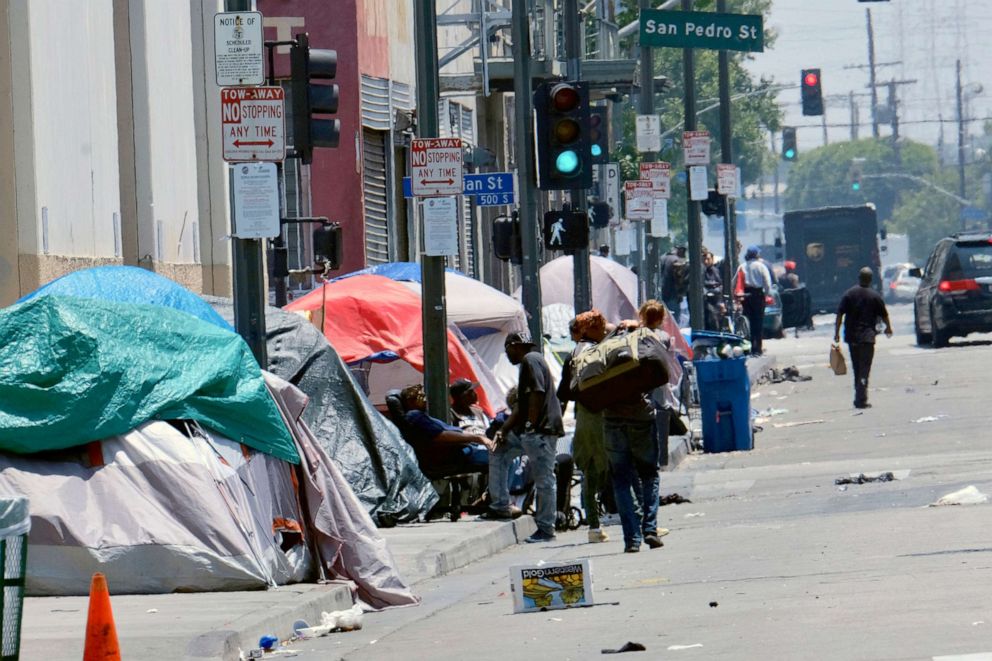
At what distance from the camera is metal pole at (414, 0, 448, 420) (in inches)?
768

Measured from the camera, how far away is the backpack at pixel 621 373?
1566 cm

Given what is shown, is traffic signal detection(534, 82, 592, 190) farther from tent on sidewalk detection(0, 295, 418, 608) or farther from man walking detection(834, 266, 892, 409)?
tent on sidewalk detection(0, 295, 418, 608)

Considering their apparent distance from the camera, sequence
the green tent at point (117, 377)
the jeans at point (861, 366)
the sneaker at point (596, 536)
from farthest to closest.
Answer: the jeans at point (861, 366) < the sneaker at point (596, 536) < the green tent at point (117, 377)

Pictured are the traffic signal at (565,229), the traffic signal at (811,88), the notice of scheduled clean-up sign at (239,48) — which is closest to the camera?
the notice of scheduled clean-up sign at (239,48)

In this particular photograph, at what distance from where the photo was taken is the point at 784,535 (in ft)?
50.2

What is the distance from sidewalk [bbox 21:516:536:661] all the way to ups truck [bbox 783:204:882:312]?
5461 cm

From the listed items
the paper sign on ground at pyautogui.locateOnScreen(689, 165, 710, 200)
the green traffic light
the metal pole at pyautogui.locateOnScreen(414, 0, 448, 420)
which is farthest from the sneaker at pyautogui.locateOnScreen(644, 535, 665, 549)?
the paper sign on ground at pyautogui.locateOnScreen(689, 165, 710, 200)

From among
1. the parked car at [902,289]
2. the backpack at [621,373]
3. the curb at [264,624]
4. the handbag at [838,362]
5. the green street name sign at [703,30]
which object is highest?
the green street name sign at [703,30]

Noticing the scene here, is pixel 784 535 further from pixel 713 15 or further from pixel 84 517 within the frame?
pixel 713 15

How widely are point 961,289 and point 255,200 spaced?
86.4ft

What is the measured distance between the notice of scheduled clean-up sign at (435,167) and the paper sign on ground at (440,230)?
160mm

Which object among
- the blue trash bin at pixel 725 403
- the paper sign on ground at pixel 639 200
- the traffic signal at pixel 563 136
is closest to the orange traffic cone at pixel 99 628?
→ the traffic signal at pixel 563 136

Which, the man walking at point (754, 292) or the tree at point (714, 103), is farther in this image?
the tree at point (714, 103)

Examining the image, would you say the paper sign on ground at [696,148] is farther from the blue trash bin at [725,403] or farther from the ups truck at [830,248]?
the ups truck at [830,248]
